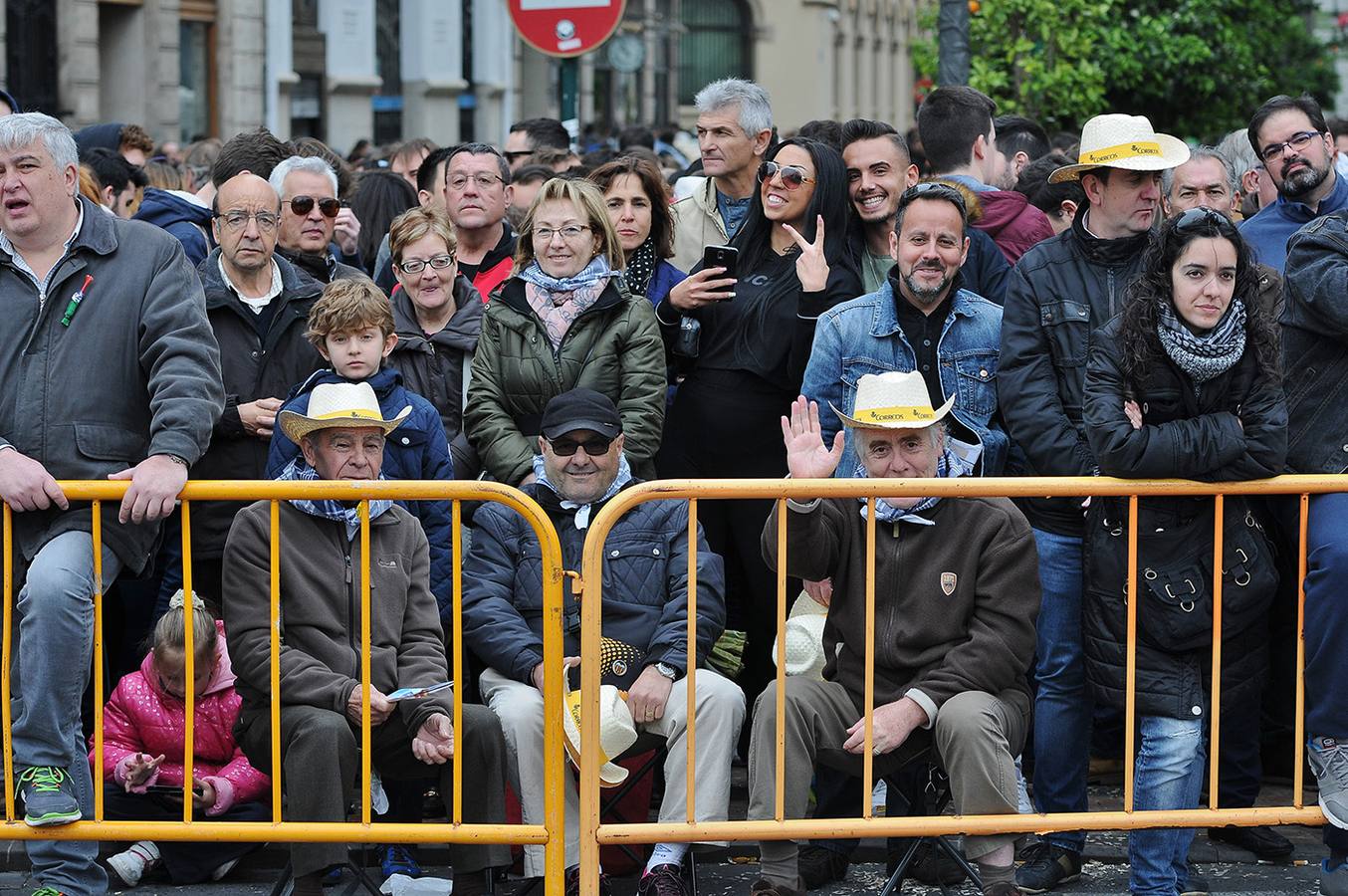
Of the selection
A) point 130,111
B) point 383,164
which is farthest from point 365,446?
point 130,111

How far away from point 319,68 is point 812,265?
21124mm

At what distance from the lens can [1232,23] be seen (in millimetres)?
25078

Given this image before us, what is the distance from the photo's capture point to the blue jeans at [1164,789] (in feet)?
19.4

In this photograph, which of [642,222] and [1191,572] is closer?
[1191,572]

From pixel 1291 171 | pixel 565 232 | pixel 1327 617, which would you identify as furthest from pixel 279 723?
pixel 1291 171

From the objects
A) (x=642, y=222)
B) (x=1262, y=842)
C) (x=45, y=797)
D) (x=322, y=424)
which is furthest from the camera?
(x=642, y=222)

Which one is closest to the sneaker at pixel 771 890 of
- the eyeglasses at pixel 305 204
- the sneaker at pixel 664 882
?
the sneaker at pixel 664 882

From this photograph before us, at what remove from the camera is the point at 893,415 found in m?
5.95

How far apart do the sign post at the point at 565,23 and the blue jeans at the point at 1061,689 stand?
167 inches

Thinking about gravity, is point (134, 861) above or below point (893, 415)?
below

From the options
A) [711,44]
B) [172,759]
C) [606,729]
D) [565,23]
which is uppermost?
[711,44]

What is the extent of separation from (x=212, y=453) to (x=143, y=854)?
1.42 meters

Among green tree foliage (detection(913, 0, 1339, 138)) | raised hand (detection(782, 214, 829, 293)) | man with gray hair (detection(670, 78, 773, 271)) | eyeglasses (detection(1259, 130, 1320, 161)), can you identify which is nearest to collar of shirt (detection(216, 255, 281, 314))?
man with gray hair (detection(670, 78, 773, 271))

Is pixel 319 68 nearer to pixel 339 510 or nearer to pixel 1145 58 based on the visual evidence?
pixel 1145 58
